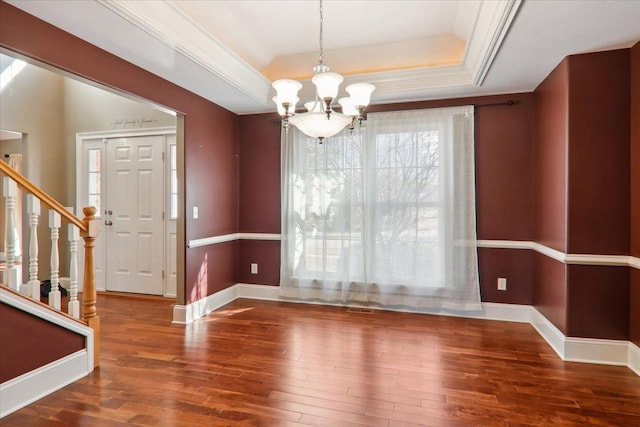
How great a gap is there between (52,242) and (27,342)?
65 cm

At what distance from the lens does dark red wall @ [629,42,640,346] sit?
2.58m

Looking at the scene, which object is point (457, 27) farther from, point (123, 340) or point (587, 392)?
point (123, 340)

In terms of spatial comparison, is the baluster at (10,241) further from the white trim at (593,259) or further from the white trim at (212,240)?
the white trim at (593,259)

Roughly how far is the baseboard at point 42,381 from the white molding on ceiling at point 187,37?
231cm

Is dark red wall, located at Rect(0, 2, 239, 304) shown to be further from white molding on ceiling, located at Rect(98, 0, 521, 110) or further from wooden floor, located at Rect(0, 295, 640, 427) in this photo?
wooden floor, located at Rect(0, 295, 640, 427)

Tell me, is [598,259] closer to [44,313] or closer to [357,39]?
[357,39]

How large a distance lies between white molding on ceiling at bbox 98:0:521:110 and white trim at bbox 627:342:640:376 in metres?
2.45

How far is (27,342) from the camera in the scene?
7.11 feet

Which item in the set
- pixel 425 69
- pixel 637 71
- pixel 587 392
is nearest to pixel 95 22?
pixel 425 69

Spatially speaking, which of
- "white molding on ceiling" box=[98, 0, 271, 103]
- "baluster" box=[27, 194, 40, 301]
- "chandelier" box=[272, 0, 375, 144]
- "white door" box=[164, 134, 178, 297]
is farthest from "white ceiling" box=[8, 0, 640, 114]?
"baluster" box=[27, 194, 40, 301]

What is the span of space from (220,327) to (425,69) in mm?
3289

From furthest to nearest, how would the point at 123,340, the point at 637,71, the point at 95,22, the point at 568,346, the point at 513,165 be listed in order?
the point at 513,165 < the point at 123,340 < the point at 568,346 < the point at 637,71 < the point at 95,22

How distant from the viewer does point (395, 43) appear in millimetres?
3674

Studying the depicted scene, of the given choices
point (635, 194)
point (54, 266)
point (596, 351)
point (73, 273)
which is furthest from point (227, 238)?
point (635, 194)
